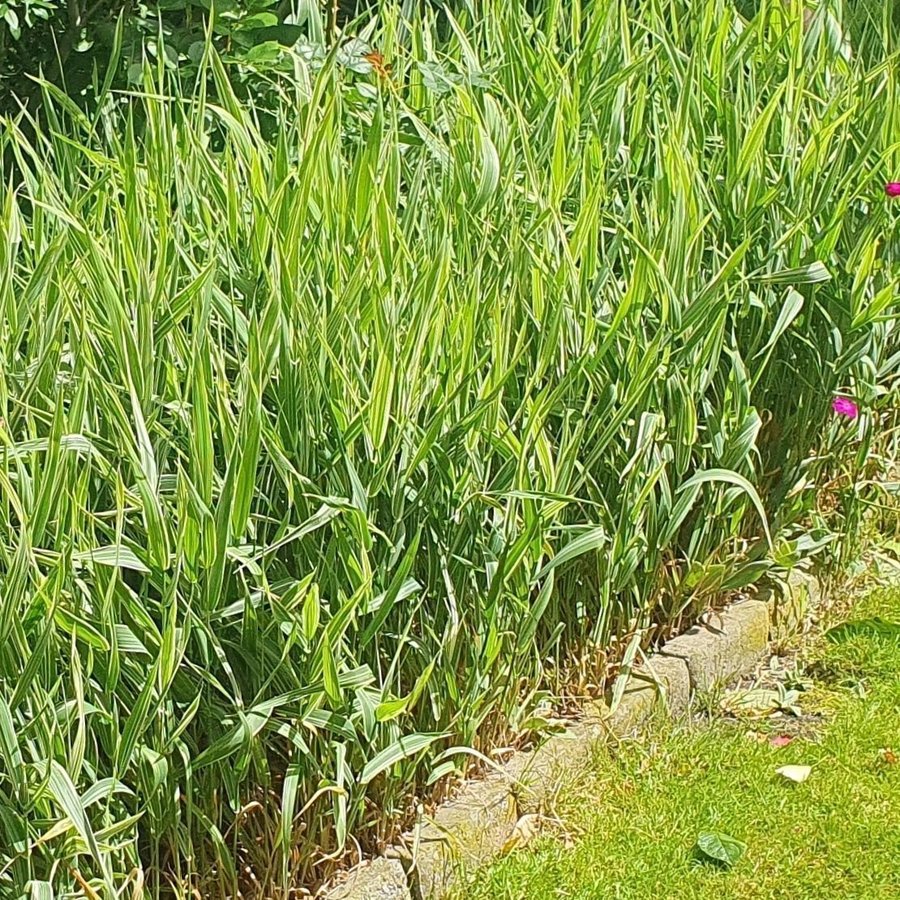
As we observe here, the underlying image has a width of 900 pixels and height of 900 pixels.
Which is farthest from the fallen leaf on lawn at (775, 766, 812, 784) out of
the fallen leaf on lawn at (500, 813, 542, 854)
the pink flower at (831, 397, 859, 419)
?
the pink flower at (831, 397, 859, 419)

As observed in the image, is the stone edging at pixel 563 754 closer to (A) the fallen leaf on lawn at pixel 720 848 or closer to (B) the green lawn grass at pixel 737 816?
(B) the green lawn grass at pixel 737 816

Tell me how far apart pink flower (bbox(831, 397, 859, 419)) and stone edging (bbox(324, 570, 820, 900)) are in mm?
399

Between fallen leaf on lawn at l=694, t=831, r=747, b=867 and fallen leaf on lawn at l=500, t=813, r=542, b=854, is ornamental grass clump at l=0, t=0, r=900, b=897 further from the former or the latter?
fallen leaf on lawn at l=694, t=831, r=747, b=867

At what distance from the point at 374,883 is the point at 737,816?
0.74 m

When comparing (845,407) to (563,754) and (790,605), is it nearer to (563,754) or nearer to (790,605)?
(790,605)

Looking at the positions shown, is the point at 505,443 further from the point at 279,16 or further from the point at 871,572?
the point at 279,16

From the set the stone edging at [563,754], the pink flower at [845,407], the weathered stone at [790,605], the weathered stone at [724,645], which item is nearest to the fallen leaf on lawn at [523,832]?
the stone edging at [563,754]

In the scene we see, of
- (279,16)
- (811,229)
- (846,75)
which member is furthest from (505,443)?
(279,16)

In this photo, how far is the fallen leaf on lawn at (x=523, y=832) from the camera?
2.37 metres

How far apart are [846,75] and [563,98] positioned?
3.00ft

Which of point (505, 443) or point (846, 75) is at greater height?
point (846, 75)

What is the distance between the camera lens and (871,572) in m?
3.21

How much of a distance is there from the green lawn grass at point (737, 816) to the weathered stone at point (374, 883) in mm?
144

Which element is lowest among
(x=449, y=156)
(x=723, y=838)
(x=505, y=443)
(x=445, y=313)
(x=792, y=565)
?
(x=723, y=838)
